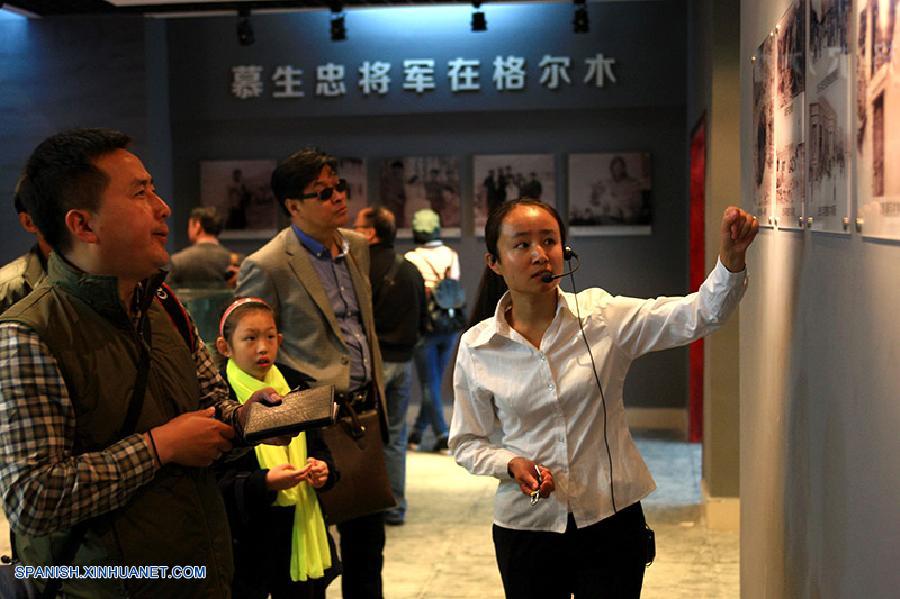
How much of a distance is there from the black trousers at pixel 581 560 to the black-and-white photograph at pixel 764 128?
0.99 m

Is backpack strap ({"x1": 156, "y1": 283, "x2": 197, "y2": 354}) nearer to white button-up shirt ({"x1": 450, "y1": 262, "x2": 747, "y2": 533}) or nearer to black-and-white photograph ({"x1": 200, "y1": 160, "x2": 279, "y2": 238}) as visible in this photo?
white button-up shirt ({"x1": 450, "y1": 262, "x2": 747, "y2": 533})

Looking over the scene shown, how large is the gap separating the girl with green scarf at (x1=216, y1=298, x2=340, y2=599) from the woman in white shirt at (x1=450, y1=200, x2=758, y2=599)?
86cm

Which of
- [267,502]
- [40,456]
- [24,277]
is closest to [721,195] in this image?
[267,502]

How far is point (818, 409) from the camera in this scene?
2.43 meters

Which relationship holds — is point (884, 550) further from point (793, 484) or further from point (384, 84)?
point (384, 84)

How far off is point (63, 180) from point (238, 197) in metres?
7.85

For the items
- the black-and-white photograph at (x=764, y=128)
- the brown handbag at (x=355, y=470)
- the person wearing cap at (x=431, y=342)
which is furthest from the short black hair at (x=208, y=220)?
the black-and-white photograph at (x=764, y=128)

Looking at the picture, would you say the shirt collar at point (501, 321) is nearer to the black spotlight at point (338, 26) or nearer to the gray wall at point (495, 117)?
the black spotlight at point (338, 26)

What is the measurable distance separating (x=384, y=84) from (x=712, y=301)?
7.31 meters

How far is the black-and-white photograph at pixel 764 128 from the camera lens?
3.06 m

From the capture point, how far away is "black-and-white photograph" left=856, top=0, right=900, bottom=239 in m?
1.73

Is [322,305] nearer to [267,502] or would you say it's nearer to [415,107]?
[267,502]

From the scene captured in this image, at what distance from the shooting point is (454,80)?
9.51m

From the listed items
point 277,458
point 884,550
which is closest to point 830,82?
point 884,550
